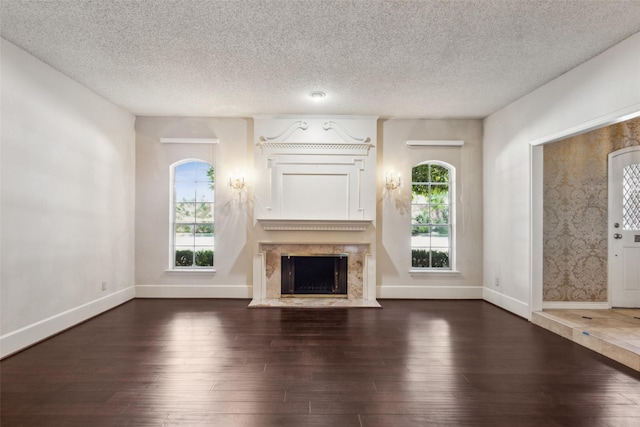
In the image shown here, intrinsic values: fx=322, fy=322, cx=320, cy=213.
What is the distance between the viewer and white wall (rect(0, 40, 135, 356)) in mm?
3146

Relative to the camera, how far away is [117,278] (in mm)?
4906

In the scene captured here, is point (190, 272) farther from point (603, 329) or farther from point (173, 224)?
point (603, 329)

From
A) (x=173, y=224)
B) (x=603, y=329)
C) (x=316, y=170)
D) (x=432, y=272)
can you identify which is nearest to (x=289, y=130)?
(x=316, y=170)

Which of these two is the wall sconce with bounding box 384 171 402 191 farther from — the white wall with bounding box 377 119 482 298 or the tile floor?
the tile floor

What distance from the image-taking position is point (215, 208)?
541cm

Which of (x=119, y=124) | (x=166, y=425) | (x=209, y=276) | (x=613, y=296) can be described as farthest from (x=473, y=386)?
(x=119, y=124)

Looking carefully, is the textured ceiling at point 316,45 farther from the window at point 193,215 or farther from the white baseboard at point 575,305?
the white baseboard at point 575,305

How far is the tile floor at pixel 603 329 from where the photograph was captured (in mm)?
3005

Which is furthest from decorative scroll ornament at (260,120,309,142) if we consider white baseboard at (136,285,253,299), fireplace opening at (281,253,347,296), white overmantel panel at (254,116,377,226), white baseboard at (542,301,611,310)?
white baseboard at (542,301,611,310)

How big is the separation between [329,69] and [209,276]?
375 cm

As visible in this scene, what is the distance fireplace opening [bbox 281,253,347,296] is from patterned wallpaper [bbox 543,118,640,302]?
2.94 m

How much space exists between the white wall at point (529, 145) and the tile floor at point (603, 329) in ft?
1.10

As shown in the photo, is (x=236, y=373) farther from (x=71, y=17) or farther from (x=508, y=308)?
(x=508, y=308)

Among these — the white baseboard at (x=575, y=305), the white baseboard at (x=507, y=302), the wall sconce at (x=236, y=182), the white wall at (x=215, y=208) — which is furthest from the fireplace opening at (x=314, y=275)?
the white baseboard at (x=575, y=305)
